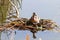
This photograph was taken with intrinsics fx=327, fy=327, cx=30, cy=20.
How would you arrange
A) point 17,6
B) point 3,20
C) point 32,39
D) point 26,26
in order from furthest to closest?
point 17,6 < point 3,20 < point 32,39 < point 26,26

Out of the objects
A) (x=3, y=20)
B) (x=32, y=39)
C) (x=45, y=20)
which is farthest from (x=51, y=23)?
(x=3, y=20)

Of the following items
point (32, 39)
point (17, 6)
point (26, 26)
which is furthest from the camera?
point (17, 6)

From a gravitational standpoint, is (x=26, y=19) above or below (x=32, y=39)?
above

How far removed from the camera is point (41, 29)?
3793 mm

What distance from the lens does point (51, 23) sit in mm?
3832

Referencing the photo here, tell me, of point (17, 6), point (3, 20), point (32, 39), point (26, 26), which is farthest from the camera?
point (17, 6)

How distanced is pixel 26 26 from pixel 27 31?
64 millimetres

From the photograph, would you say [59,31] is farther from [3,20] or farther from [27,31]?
[3,20]

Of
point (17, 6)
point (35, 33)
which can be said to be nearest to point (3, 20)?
point (17, 6)

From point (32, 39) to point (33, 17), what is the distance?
32 centimetres

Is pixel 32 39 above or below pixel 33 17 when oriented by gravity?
below

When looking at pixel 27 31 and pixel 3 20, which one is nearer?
pixel 27 31

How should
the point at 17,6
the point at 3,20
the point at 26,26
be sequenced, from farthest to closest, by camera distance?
1. the point at 17,6
2. the point at 3,20
3. the point at 26,26

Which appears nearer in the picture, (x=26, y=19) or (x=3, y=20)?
(x=26, y=19)
